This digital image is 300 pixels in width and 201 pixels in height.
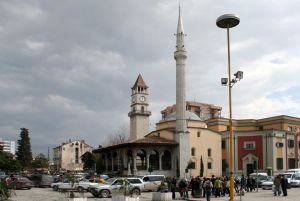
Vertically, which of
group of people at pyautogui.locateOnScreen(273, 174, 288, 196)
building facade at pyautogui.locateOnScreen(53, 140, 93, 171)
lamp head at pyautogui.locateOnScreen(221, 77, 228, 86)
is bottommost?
building facade at pyautogui.locateOnScreen(53, 140, 93, 171)

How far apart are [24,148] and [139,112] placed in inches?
1243

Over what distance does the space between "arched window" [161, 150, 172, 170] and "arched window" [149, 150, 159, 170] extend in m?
0.88

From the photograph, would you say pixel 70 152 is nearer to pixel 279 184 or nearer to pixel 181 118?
pixel 181 118

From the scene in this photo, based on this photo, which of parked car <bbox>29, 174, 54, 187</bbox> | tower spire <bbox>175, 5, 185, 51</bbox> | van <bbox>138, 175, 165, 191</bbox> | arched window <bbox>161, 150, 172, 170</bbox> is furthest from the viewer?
tower spire <bbox>175, 5, 185, 51</bbox>

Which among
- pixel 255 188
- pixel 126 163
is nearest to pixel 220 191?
pixel 255 188

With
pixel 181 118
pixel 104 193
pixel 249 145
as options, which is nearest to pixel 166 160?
pixel 181 118

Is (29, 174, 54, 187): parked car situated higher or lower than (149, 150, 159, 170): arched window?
lower

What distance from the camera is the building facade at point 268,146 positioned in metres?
65.9

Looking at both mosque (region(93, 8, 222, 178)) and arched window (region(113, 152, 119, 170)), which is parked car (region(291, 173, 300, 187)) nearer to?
mosque (region(93, 8, 222, 178))

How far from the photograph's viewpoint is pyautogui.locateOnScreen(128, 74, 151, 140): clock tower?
287ft

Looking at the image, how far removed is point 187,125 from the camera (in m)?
61.1

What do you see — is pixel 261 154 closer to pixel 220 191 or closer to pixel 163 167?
pixel 163 167

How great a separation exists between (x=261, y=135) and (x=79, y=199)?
2021 inches

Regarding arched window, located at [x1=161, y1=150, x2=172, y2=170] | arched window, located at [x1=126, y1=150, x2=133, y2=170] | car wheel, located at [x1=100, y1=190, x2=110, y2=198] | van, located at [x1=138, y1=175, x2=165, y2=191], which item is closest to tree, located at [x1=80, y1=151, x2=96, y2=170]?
arched window, located at [x1=126, y1=150, x2=133, y2=170]
